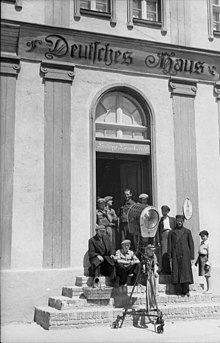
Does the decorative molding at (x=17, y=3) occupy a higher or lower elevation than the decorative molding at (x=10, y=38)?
higher

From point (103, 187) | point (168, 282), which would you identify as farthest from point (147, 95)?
point (168, 282)

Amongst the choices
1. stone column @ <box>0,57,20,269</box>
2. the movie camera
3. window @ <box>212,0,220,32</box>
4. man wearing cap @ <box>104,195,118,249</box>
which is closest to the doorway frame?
man wearing cap @ <box>104,195,118,249</box>

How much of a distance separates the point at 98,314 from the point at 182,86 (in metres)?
6.33

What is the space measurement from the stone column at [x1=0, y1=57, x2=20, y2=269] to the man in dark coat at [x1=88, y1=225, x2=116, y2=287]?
178 centimetres

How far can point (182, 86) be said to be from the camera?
13.6 metres

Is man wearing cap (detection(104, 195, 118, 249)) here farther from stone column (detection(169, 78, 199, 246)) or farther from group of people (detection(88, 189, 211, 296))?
stone column (detection(169, 78, 199, 246))

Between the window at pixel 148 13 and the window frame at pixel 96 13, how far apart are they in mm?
457

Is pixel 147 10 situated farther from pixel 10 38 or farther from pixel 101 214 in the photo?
pixel 101 214

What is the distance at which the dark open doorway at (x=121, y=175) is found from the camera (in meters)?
13.3

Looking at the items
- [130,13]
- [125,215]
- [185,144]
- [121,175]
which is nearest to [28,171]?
[125,215]

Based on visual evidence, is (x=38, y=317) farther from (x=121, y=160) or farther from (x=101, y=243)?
(x=121, y=160)

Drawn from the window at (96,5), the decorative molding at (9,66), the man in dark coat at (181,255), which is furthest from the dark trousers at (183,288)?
the window at (96,5)

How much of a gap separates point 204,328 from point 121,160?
5268mm

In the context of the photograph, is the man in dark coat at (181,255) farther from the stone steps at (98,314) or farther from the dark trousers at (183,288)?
the stone steps at (98,314)
